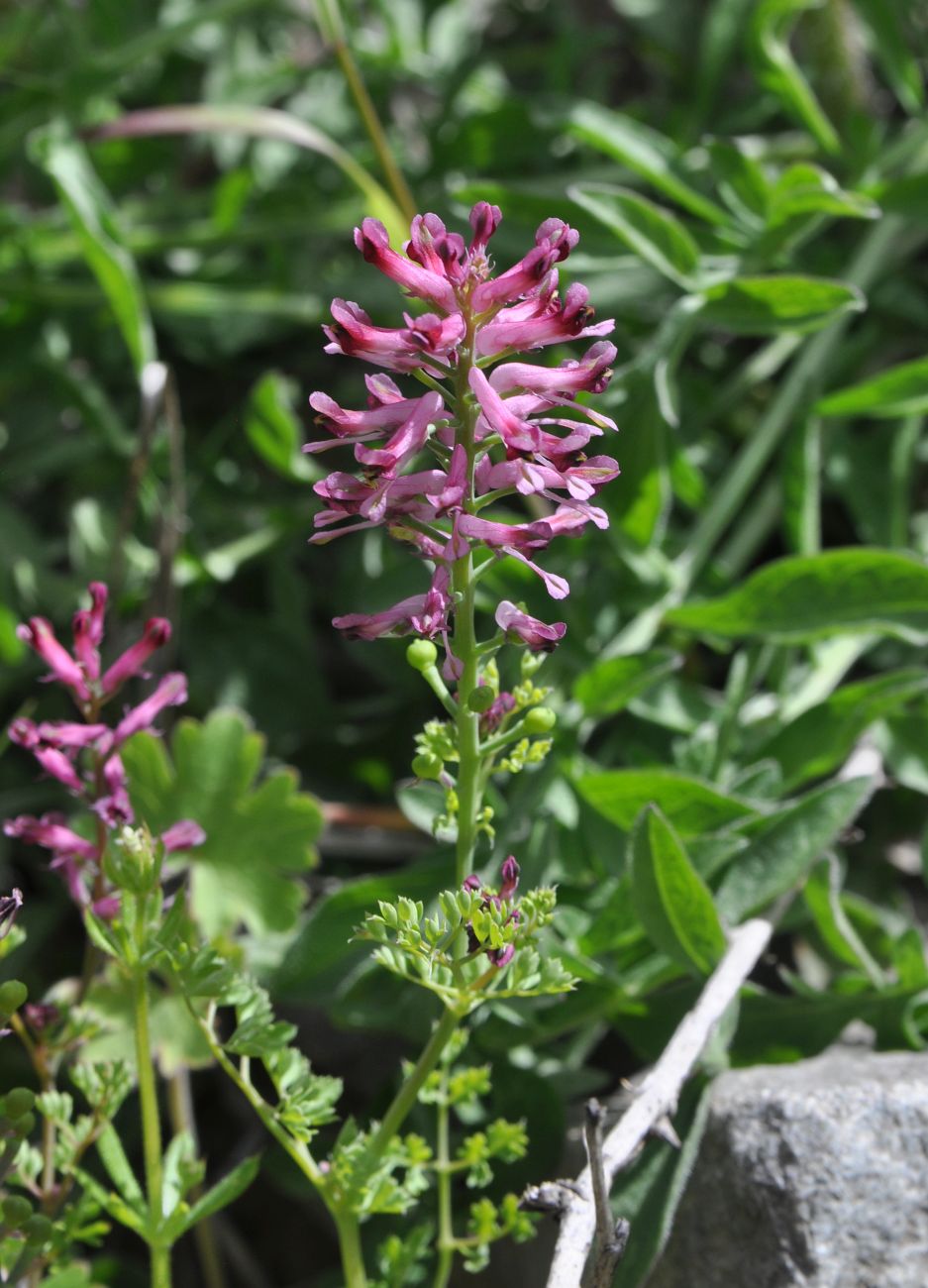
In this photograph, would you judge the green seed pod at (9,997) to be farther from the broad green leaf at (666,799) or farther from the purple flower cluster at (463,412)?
the broad green leaf at (666,799)

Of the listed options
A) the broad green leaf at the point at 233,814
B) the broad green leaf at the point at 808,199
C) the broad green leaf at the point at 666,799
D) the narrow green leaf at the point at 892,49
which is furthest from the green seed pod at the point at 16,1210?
the narrow green leaf at the point at 892,49

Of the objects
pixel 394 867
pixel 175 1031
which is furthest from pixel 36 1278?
pixel 394 867

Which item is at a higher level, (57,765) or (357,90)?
(357,90)

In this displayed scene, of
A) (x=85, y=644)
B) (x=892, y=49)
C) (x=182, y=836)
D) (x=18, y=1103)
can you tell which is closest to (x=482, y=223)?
(x=85, y=644)

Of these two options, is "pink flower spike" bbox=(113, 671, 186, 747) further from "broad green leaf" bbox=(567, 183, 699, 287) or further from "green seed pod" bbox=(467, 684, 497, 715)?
"broad green leaf" bbox=(567, 183, 699, 287)

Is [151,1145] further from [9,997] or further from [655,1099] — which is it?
[655,1099]

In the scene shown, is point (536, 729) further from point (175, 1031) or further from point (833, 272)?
point (833, 272)
